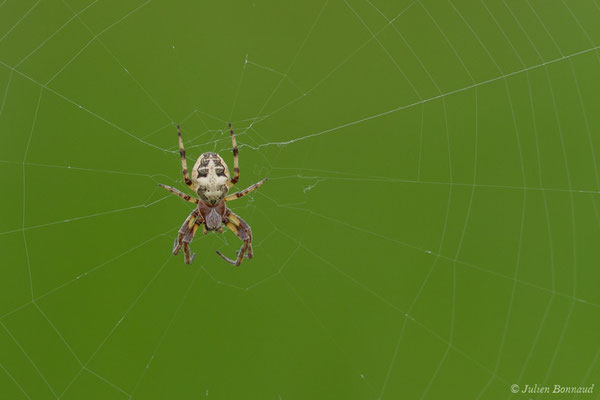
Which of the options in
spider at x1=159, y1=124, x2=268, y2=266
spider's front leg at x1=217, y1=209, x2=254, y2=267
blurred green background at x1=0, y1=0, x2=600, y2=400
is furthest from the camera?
spider's front leg at x1=217, y1=209, x2=254, y2=267

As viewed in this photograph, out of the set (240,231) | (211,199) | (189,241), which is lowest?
(189,241)

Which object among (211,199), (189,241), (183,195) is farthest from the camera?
(189,241)

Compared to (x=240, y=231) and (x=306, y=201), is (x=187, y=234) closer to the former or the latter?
(x=240, y=231)

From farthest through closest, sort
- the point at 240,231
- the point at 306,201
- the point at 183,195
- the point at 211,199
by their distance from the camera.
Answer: the point at 306,201
the point at 240,231
the point at 211,199
the point at 183,195

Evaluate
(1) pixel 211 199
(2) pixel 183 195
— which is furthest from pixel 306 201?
(2) pixel 183 195

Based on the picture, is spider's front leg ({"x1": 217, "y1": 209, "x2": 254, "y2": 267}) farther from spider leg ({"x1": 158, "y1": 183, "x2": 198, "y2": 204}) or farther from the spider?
spider leg ({"x1": 158, "y1": 183, "x2": 198, "y2": 204})

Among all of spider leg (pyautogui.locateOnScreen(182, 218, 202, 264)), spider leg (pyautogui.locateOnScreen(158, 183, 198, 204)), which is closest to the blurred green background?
spider leg (pyautogui.locateOnScreen(182, 218, 202, 264))

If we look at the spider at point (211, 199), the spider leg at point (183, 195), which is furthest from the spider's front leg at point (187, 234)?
the spider leg at point (183, 195)
